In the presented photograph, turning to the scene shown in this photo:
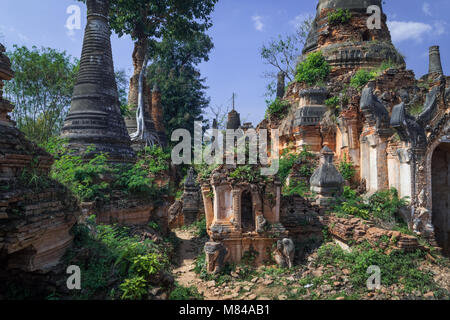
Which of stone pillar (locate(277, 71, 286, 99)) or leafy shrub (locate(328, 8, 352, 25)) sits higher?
leafy shrub (locate(328, 8, 352, 25))

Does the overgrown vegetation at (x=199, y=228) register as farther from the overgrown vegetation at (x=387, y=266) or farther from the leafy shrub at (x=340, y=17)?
the leafy shrub at (x=340, y=17)

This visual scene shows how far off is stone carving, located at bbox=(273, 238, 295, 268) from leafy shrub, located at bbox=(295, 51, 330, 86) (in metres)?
9.72

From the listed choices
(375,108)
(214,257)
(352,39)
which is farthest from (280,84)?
(214,257)

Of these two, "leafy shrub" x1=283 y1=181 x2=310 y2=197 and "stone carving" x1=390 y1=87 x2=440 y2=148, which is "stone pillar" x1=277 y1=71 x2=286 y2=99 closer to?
"leafy shrub" x1=283 y1=181 x2=310 y2=197

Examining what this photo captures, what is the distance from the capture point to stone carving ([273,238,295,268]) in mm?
8406

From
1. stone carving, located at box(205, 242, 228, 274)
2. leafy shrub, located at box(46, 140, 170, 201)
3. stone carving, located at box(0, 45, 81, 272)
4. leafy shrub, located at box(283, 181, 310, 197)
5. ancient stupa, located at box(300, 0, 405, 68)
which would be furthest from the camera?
ancient stupa, located at box(300, 0, 405, 68)

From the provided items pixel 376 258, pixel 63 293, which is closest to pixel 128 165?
pixel 63 293

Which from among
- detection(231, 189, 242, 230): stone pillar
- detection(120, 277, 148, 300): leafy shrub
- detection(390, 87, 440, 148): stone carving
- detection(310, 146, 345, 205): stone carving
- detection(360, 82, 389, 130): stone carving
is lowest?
detection(120, 277, 148, 300): leafy shrub

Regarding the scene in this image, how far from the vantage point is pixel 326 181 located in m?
10.1

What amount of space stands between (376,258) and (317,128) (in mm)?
7860

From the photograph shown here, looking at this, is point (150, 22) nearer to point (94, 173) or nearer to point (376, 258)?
point (94, 173)

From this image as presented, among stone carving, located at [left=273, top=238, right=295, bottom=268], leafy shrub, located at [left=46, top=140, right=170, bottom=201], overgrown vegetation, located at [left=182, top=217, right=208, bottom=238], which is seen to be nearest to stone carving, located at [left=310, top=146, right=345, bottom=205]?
stone carving, located at [left=273, top=238, right=295, bottom=268]

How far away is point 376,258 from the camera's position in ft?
24.4

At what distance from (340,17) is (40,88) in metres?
17.8
